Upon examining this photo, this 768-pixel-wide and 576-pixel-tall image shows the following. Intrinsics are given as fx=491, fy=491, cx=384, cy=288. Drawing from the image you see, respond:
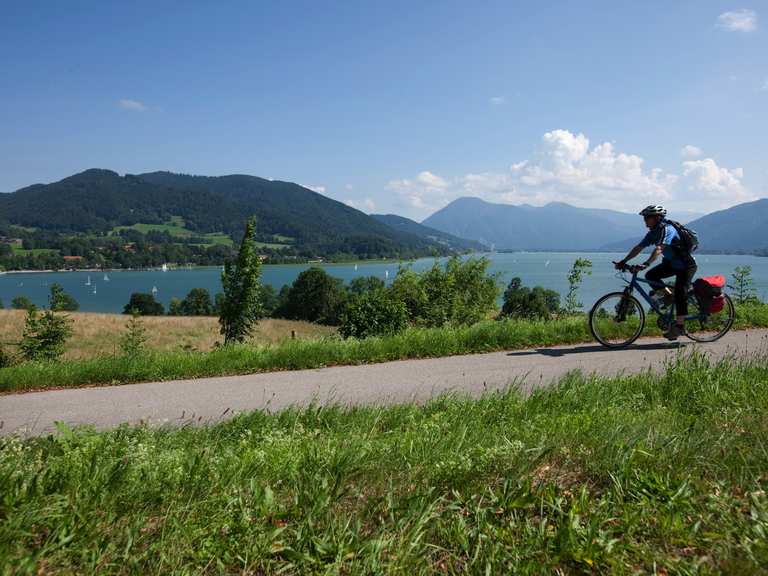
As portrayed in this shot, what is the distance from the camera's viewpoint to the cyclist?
8.19m

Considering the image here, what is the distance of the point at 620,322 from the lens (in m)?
8.71

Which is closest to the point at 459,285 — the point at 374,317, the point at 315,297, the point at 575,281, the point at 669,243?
the point at 575,281

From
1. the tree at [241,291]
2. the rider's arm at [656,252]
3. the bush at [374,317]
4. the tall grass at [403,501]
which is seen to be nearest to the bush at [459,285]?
the bush at [374,317]

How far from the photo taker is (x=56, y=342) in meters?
19.8

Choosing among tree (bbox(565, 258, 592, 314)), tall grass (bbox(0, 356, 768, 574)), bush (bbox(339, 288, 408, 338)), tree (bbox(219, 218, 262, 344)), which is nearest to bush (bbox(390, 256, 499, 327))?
tree (bbox(565, 258, 592, 314))

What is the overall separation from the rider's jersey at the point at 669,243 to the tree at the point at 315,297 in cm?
7794

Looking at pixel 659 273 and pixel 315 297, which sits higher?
pixel 659 273

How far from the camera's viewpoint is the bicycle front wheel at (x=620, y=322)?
859 cm

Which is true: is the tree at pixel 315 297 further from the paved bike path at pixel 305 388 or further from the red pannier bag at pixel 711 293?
the paved bike path at pixel 305 388

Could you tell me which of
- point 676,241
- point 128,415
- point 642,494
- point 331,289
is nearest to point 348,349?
point 128,415

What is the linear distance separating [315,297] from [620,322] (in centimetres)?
8219

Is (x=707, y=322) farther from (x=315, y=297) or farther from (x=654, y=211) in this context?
(x=315, y=297)

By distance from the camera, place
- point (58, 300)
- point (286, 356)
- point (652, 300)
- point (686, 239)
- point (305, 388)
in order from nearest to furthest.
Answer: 1. point (305, 388)
2. point (286, 356)
3. point (686, 239)
4. point (652, 300)
5. point (58, 300)

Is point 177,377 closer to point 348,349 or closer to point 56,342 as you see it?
point 348,349
